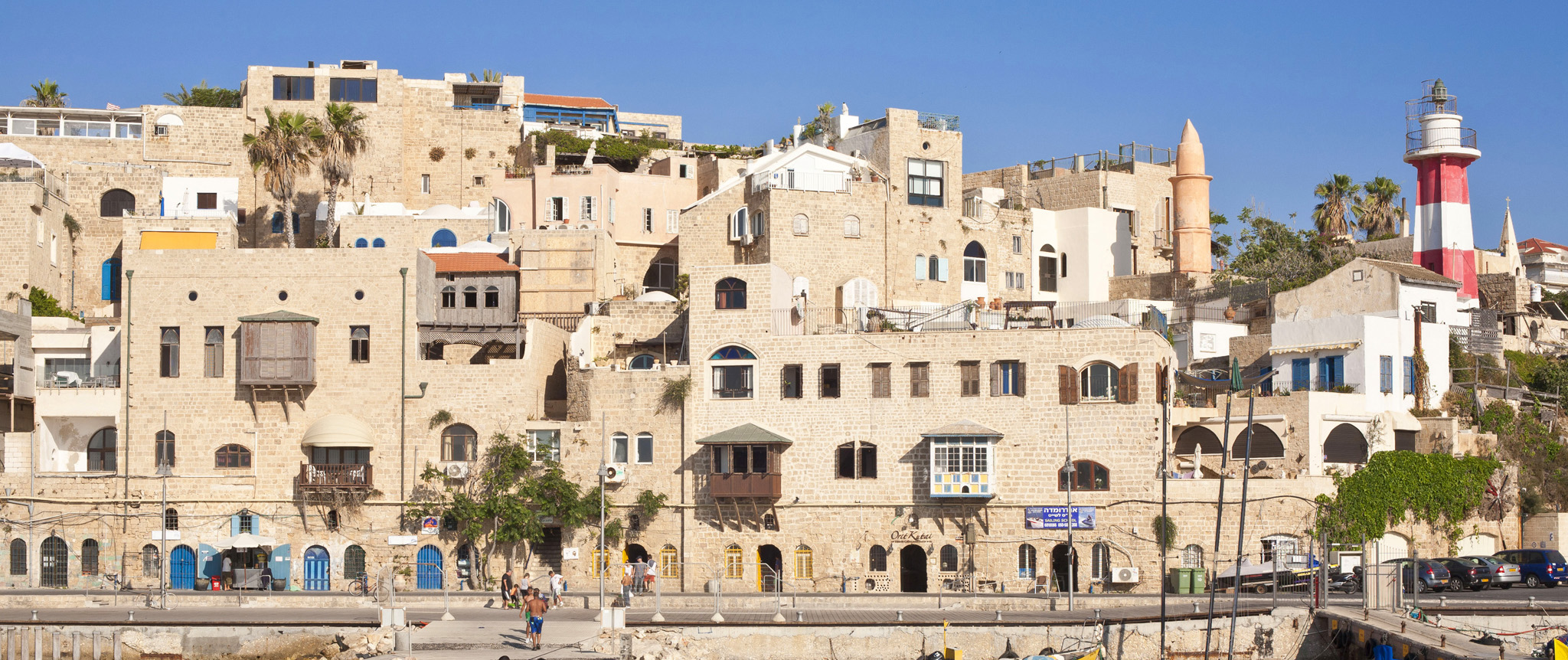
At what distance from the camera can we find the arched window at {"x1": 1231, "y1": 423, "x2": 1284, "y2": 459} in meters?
46.2

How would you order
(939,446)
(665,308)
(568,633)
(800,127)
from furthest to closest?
(800,127), (665,308), (939,446), (568,633)

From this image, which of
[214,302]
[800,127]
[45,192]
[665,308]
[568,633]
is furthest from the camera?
[800,127]

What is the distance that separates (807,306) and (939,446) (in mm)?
6048

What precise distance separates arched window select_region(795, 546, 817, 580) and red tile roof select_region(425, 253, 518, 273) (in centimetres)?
1408

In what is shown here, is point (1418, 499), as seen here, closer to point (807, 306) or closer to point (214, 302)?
point (807, 306)

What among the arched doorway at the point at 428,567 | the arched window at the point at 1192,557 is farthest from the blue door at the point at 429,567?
the arched window at the point at 1192,557

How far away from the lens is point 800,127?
66250mm

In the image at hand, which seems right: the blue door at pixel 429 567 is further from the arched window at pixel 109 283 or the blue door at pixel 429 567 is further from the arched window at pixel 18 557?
the arched window at pixel 109 283

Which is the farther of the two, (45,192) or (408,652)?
(45,192)

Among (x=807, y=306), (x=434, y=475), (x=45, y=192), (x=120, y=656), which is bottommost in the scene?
(x=120, y=656)

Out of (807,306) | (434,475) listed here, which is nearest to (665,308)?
(807,306)

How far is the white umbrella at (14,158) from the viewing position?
59656mm

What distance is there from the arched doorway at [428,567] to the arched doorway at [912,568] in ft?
41.0

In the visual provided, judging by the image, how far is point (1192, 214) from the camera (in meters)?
59.8
